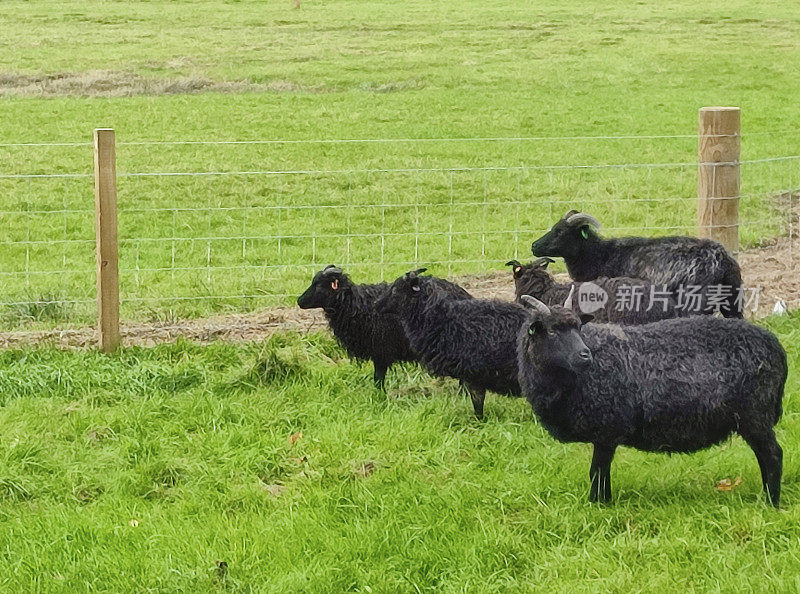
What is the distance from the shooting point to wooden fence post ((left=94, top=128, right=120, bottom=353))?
853cm

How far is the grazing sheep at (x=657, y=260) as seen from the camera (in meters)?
7.46

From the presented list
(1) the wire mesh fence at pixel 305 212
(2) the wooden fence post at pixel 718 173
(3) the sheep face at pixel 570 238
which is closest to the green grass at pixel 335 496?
(3) the sheep face at pixel 570 238

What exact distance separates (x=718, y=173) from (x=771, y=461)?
414 cm

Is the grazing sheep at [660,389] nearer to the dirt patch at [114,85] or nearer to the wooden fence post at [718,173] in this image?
the wooden fence post at [718,173]

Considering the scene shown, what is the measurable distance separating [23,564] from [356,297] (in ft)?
12.0

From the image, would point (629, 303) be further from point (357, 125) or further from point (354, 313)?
point (357, 125)

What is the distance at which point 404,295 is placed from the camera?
757cm

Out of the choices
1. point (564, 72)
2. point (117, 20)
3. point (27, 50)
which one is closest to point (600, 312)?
point (564, 72)

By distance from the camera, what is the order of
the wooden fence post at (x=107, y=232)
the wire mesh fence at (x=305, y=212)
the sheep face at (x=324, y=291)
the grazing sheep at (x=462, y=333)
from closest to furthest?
the grazing sheep at (x=462, y=333) → the sheep face at (x=324, y=291) → the wooden fence post at (x=107, y=232) → the wire mesh fence at (x=305, y=212)

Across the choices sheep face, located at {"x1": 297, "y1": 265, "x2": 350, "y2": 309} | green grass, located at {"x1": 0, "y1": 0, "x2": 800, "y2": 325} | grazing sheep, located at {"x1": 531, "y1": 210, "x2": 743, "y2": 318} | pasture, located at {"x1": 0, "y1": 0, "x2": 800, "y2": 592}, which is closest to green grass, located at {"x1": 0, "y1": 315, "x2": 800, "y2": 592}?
pasture, located at {"x1": 0, "y1": 0, "x2": 800, "y2": 592}

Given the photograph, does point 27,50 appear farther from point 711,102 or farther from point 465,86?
point 711,102

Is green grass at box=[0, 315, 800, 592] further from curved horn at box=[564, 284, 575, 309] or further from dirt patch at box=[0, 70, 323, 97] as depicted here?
dirt patch at box=[0, 70, 323, 97]

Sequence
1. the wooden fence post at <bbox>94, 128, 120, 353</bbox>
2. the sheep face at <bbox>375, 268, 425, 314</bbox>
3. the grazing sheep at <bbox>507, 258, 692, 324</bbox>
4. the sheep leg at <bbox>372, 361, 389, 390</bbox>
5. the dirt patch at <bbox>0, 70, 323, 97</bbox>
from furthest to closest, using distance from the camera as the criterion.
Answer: the dirt patch at <bbox>0, 70, 323, 97</bbox> → the wooden fence post at <bbox>94, 128, 120, 353</bbox> → the sheep leg at <bbox>372, 361, 389, 390</bbox> → the sheep face at <bbox>375, 268, 425, 314</bbox> → the grazing sheep at <bbox>507, 258, 692, 324</bbox>

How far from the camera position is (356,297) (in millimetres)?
8180
